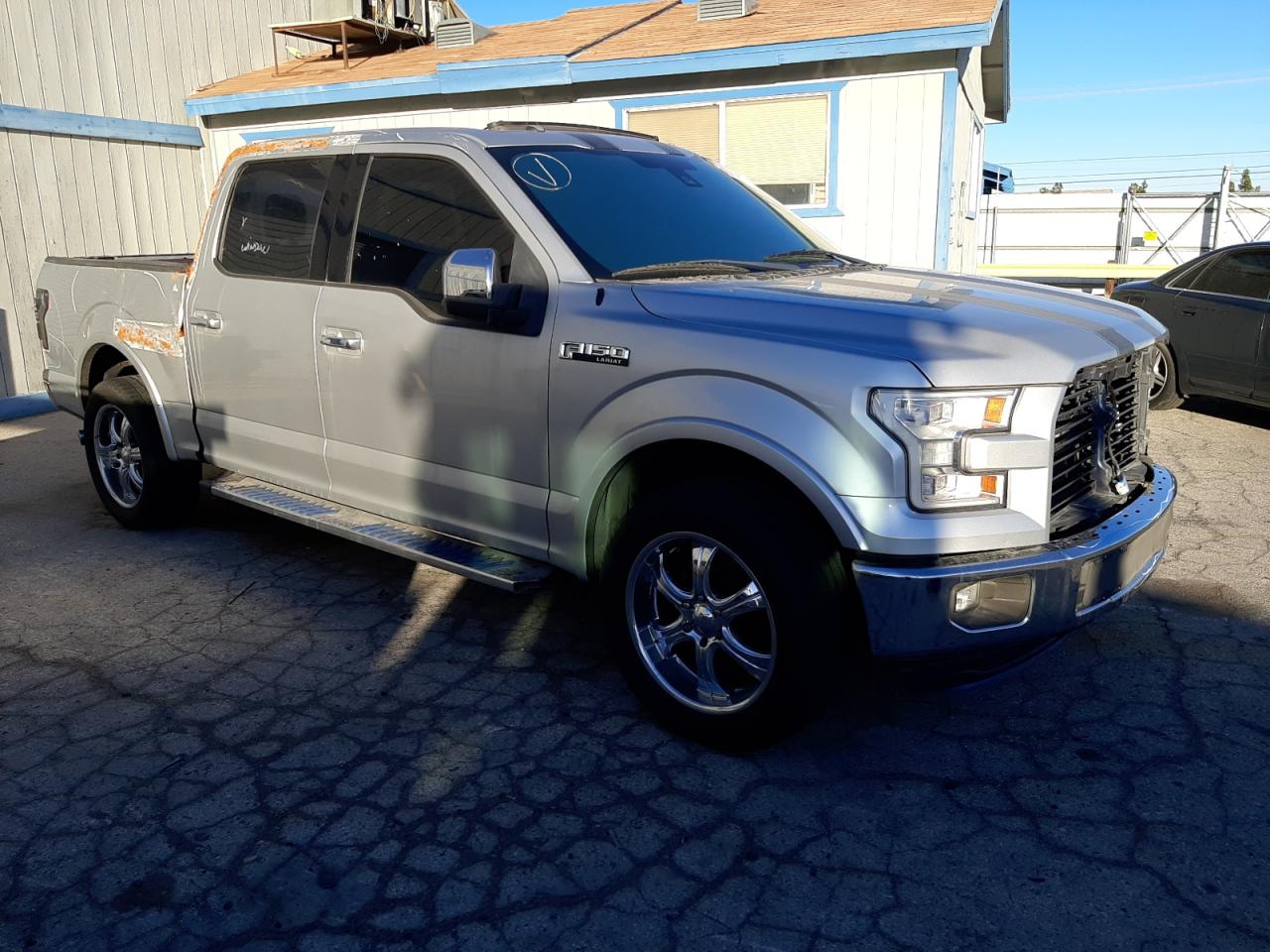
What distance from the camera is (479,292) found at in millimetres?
3463

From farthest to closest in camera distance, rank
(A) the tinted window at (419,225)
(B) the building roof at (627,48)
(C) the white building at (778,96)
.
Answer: (C) the white building at (778,96)
(B) the building roof at (627,48)
(A) the tinted window at (419,225)

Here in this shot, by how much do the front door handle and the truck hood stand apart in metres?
1.37

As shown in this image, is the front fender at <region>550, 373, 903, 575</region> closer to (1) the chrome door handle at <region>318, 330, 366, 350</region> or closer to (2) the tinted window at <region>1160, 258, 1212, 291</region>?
(1) the chrome door handle at <region>318, 330, 366, 350</region>

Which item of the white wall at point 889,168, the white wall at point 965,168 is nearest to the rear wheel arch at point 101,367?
the white wall at point 889,168

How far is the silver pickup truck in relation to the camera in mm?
2846

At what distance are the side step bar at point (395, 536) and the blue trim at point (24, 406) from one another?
20.2 ft

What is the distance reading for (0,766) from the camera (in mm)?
3340

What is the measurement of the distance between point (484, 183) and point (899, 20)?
22.8 ft

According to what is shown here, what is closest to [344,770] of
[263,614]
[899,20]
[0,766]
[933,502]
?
[0,766]

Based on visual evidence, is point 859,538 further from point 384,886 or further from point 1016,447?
point 384,886

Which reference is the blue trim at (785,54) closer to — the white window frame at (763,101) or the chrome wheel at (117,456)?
the white window frame at (763,101)

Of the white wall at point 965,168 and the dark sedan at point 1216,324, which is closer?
the dark sedan at point 1216,324

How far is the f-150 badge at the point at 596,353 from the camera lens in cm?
334

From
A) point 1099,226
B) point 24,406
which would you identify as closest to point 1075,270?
point 1099,226
